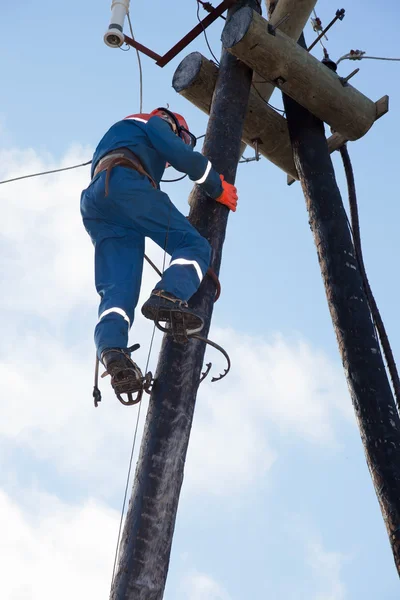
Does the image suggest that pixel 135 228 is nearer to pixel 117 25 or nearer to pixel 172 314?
pixel 172 314

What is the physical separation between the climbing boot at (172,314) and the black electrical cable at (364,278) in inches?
62.3

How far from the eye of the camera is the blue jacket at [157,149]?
3734mm

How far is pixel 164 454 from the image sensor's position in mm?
3000

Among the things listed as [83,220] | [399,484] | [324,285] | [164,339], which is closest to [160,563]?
[164,339]

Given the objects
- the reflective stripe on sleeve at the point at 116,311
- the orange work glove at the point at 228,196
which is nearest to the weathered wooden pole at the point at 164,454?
the orange work glove at the point at 228,196

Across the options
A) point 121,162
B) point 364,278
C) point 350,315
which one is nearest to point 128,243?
point 121,162

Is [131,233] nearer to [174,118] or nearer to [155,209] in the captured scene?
[155,209]

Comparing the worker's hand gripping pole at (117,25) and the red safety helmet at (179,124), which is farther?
the worker's hand gripping pole at (117,25)

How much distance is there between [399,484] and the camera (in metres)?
3.64

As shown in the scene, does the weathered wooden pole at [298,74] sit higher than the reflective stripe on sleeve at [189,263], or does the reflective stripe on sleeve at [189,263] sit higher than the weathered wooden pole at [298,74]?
the weathered wooden pole at [298,74]

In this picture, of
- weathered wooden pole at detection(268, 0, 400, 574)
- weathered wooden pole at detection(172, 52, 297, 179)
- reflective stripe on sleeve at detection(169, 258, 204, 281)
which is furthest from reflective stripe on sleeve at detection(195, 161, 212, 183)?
weathered wooden pole at detection(172, 52, 297, 179)

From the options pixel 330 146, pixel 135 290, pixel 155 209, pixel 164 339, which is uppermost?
pixel 330 146

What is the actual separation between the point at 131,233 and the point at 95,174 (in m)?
0.40

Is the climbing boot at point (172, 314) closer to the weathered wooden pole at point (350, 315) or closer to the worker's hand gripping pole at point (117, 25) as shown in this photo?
the weathered wooden pole at point (350, 315)
